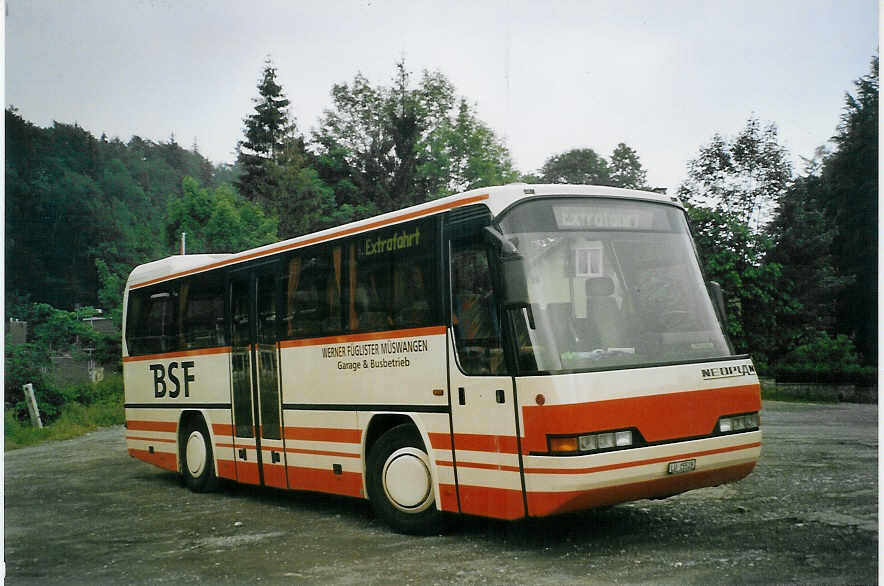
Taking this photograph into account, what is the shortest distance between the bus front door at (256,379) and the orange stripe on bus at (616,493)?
14.3 feet

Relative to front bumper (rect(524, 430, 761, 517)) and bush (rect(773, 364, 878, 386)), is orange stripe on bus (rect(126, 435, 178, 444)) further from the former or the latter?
bush (rect(773, 364, 878, 386))

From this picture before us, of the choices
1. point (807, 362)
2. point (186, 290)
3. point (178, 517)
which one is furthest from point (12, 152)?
point (807, 362)

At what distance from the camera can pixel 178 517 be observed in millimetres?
11031

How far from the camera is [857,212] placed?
2869 centimetres

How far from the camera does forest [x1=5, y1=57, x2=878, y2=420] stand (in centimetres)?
2581

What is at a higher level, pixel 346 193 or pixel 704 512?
pixel 346 193

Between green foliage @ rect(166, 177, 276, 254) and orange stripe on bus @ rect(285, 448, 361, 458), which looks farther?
green foliage @ rect(166, 177, 276, 254)

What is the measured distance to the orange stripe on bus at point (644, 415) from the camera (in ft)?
24.1

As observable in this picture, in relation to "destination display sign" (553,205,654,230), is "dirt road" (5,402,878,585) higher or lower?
lower

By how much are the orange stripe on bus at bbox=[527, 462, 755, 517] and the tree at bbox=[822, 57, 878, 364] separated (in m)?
16.0

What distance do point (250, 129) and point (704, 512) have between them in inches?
2066

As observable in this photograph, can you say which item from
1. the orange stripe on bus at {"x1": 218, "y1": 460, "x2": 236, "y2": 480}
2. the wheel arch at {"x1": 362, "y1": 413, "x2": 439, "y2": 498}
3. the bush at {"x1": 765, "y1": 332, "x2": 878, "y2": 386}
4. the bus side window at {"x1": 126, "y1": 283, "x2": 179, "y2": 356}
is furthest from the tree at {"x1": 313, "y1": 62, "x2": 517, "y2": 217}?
the wheel arch at {"x1": 362, "y1": 413, "x2": 439, "y2": 498}

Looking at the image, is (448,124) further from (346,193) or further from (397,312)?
(397,312)

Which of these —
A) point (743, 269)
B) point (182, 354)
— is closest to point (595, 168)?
point (743, 269)
